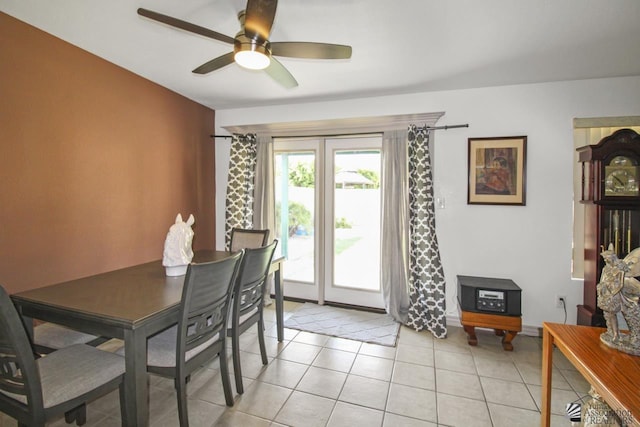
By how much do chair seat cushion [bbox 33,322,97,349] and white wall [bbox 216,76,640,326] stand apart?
306 cm

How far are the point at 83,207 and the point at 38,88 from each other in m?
0.88

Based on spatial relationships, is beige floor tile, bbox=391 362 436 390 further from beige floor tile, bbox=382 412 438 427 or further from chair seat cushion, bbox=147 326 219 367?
chair seat cushion, bbox=147 326 219 367

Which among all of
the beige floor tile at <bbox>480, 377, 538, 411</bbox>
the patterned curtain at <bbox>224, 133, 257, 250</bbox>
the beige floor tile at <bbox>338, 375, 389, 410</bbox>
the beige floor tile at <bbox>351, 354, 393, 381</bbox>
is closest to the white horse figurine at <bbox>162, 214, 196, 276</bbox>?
the beige floor tile at <bbox>338, 375, 389, 410</bbox>

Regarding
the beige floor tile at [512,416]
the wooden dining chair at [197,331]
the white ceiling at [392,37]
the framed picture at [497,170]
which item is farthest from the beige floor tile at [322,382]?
the white ceiling at [392,37]

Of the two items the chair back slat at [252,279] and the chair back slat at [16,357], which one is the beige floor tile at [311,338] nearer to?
the chair back slat at [252,279]

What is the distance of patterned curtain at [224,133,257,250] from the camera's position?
3717 mm

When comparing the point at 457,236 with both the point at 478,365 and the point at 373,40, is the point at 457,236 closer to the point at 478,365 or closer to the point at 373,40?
the point at 478,365

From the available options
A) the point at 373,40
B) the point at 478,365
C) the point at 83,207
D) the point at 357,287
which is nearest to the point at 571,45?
the point at 373,40

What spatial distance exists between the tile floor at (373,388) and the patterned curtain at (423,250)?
0.32 m

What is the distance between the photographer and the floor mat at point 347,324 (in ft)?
9.44

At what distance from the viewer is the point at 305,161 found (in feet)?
12.2

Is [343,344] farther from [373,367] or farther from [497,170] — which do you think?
[497,170]

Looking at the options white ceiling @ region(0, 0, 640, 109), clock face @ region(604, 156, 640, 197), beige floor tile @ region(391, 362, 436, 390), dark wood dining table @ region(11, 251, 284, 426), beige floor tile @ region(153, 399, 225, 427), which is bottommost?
beige floor tile @ region(391, 362, 436, 390)

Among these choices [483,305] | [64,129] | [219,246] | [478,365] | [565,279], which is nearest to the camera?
[64,129]
